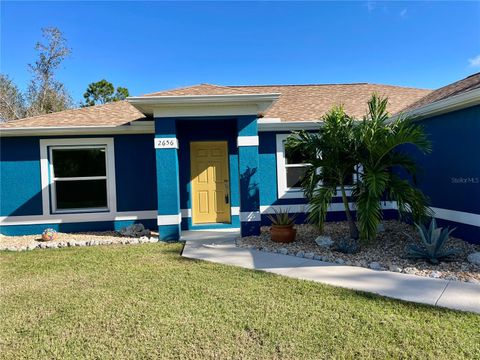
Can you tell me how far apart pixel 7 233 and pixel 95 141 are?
3.57 meters

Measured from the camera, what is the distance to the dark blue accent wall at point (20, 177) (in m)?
9.13

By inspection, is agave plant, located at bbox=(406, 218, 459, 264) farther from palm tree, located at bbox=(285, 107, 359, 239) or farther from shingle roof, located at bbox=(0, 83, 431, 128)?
shingle roof, located at bbox=(0, 83, 431, 128)

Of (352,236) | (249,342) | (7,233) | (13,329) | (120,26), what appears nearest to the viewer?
(249,342)

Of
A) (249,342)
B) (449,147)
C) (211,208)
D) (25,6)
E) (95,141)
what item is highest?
(25,6)

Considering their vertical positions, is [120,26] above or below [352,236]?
above

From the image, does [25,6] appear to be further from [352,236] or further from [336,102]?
[352,236]

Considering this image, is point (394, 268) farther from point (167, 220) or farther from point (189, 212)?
point (189, 212)

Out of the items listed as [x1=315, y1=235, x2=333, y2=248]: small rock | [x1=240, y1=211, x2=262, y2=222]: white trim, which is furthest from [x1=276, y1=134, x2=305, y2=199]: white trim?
[x1=315, y1=235, x2=333, y2=248]: small rock

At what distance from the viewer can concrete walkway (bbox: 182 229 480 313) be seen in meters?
4.09

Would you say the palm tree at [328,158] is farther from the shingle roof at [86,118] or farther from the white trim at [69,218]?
the shingle roof at [86,118]

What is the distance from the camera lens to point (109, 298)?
14.3 feet

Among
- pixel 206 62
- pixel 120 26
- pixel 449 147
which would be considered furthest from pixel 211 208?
pixel 206 62

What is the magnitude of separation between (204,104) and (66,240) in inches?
191

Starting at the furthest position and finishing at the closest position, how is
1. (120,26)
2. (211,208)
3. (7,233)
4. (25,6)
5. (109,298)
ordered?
1. (120,26)
2. (25,6)
3. (211,208)
4. (7,233)
5. (109,298)
